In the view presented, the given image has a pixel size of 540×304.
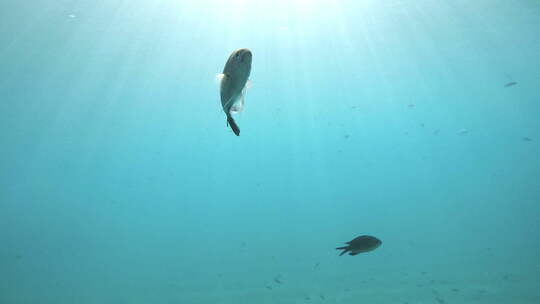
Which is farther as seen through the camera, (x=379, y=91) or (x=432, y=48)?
(x=379, y=91)

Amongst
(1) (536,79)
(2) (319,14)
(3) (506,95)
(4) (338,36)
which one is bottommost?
(3) (506,95)

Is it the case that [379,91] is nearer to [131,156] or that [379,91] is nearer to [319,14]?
[319,14]

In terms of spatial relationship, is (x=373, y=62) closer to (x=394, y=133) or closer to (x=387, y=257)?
(x=387, y=257)

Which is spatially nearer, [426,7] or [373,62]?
[426,7]

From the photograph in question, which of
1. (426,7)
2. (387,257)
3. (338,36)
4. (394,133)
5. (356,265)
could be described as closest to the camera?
(426,7)

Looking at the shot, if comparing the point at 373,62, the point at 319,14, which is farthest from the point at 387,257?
the point at 319,14

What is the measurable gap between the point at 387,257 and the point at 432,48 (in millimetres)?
17165

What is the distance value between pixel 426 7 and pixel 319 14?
4582 mm

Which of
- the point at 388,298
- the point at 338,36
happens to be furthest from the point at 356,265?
the point at 338,36

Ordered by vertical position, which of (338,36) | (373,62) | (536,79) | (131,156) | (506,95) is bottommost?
(131,156)

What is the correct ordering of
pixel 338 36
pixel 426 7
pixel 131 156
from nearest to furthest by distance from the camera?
pixel 426 7, pixel 338 36, pixel 131 156

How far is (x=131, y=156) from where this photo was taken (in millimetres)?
35594

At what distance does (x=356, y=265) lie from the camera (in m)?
25.4

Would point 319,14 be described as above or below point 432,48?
above
